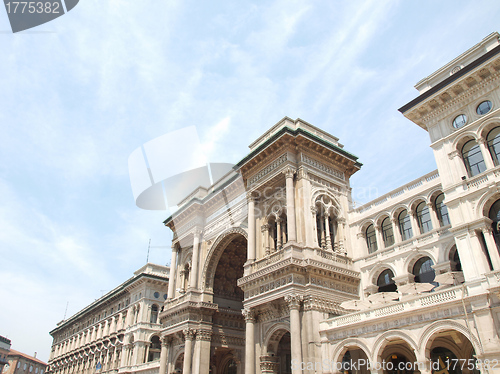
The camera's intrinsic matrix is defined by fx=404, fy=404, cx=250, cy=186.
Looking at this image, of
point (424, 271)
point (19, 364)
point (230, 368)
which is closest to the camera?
point (424, 271)

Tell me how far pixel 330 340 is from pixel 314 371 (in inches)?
78.5

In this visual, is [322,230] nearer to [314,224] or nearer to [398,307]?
[314,224]

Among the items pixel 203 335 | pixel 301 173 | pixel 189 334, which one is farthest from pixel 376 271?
pixel 189 334

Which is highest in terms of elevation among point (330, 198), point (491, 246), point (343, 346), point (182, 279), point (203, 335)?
point (330, 198)

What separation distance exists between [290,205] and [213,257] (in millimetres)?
13155

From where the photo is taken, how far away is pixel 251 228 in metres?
32.0

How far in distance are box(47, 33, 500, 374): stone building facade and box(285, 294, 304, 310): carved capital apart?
0.07 meters

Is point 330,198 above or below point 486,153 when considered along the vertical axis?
above

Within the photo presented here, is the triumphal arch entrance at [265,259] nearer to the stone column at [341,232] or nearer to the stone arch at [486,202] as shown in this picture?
the stone column at [341,232]

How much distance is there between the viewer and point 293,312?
25.4 metres

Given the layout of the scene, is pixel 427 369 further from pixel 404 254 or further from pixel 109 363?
pixel 109 363

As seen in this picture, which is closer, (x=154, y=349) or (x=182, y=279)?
(x=182, y=279)

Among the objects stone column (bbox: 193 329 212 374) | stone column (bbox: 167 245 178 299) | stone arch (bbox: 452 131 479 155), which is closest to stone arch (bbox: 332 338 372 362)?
stone arch (bbox: 452 131 479 155)

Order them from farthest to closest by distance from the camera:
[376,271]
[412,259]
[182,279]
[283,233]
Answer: [182,279]
[283,233]
[376,271]
[412,259]
